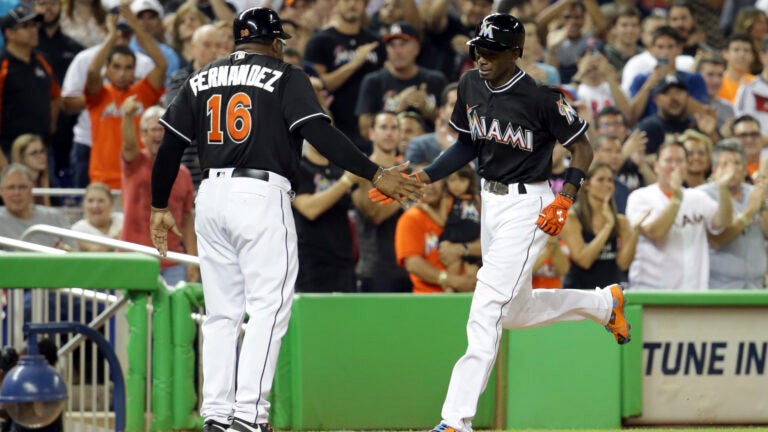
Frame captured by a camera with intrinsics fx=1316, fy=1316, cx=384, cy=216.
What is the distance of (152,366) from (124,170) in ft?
8.72

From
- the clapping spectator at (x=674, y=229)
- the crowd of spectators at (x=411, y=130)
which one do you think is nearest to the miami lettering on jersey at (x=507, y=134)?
the crowd of spectators at (x=411, y=130)

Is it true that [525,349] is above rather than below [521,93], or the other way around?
below

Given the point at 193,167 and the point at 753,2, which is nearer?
the point at 193,167

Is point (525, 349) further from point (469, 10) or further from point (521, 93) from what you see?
point (469, 10)

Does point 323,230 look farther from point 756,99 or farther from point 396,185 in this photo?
point 756,99

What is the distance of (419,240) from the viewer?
9.41 m

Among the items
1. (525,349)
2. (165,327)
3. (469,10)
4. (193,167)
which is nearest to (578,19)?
(469,10)

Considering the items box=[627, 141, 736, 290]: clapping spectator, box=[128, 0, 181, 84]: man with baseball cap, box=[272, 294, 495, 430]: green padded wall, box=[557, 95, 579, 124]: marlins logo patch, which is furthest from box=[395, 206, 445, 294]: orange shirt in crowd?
box=[128, 0, 181, 84]: man with baseball cap

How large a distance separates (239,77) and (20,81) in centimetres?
533

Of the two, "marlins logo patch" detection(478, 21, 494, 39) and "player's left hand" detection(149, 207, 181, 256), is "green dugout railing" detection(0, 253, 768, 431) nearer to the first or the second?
"player's left hand" detection(149, 207, 181, 256)

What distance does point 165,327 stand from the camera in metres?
7.55

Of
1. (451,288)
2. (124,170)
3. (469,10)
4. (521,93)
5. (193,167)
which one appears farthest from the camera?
(469,10)

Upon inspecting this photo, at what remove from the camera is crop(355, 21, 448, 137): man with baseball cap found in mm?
11820

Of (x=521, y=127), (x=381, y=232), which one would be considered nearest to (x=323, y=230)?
(x=381, y=232)
